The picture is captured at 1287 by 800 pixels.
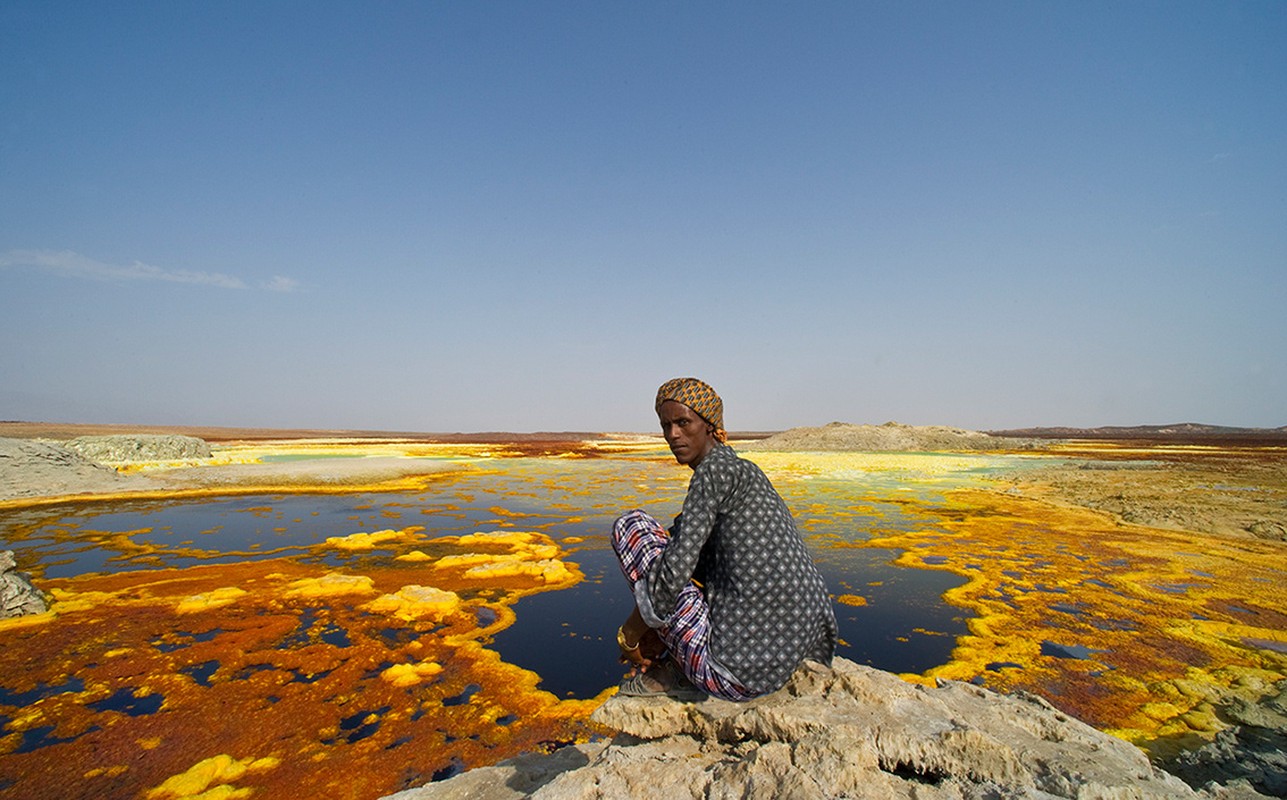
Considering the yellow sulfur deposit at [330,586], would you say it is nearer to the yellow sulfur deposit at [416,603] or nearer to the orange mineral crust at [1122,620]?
the yellow sulfur deposit at [416,603]

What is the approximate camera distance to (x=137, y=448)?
24.6m

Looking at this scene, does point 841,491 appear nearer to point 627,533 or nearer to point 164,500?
point 627,533

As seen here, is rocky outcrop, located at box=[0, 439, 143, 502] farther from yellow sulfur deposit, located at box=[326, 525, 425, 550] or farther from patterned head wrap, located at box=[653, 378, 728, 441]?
patterned head wrap, located at box=[653, 378, 728, 441]

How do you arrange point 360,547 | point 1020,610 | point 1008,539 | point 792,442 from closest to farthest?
point 1020,610 < point 360,547 < point 1008,539 < point 792,442

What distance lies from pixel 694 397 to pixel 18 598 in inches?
294

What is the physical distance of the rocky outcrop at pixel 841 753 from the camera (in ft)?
6.57

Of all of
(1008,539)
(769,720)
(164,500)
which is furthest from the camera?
(164,500)

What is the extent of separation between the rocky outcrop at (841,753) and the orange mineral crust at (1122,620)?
1.92 m

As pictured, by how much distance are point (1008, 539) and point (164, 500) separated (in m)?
19.0

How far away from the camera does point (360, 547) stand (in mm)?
8805

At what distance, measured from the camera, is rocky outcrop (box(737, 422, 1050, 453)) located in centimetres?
4666

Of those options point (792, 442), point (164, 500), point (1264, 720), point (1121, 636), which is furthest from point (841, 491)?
point (792, 442)

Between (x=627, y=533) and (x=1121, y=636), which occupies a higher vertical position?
(x=627, y=533)

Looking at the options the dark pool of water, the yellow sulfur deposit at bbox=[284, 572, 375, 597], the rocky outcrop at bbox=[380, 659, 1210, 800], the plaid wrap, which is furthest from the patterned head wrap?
the yellow sulfur deposit at bbox=[284, 572, 375, 597]
